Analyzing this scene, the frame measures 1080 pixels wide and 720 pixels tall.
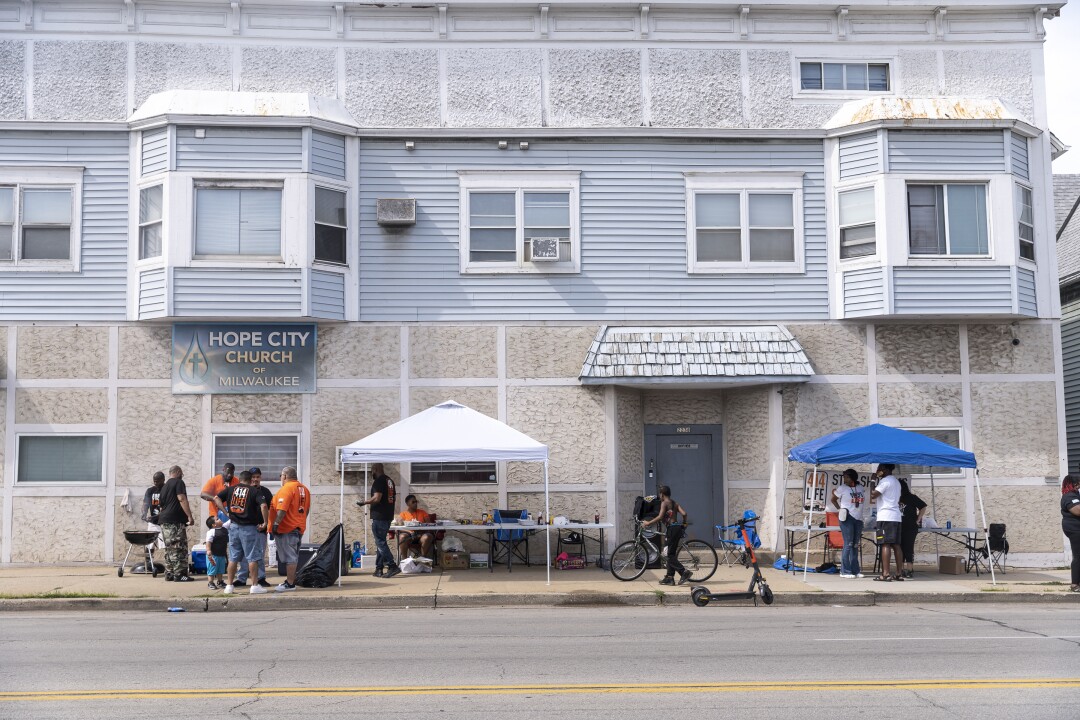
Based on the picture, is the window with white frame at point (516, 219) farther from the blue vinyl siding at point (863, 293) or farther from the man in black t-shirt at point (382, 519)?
the blue vinyl siding at point (863, 293)

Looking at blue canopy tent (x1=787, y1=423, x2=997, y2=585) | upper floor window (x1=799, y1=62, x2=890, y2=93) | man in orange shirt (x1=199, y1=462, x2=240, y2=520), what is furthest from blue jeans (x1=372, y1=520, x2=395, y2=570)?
upper floor window (x1=799, y1=62, x2=890, y2=93)

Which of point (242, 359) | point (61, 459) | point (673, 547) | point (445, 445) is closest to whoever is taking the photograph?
point (445, 445)

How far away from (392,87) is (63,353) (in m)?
7.08

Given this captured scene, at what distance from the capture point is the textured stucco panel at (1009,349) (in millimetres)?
18750

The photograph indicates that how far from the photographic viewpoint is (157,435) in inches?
706

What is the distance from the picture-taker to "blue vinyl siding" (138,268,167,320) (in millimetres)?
17625

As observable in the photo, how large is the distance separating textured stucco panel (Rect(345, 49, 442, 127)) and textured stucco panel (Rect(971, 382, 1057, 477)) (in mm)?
10573

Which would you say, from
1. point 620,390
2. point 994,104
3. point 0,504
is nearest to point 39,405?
point 0,504

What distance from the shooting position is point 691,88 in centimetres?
1900

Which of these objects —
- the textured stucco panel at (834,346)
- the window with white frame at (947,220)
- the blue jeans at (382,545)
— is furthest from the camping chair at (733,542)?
the window with white frame at (947,220)

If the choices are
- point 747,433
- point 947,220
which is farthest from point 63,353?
point 947,220

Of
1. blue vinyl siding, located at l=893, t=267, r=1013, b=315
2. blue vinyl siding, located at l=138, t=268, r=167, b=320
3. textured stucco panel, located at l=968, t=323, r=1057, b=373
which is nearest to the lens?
blue vinyl siding, located at l=138, t=268, r=167, b=320

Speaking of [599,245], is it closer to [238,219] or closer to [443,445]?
[443,445]

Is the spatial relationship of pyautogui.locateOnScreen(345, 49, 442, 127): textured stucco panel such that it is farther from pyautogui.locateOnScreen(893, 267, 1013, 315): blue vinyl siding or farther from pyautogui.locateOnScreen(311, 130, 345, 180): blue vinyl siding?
pyautogui.locateOnScreen(893, 267, 1013, 315): blue vinyl siding
